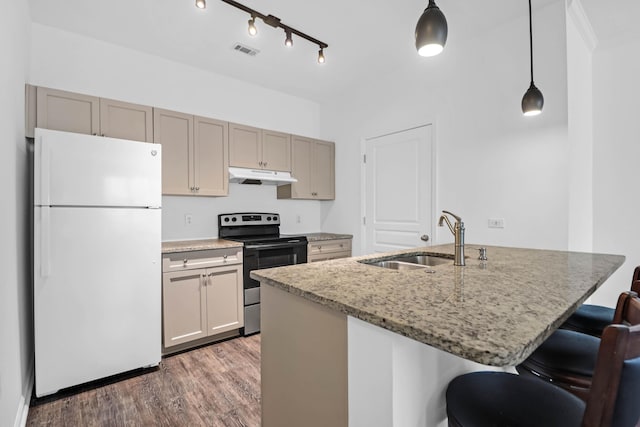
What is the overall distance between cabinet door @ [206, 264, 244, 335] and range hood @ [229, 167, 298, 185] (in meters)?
0.94

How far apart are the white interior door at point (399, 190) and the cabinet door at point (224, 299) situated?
1691mm

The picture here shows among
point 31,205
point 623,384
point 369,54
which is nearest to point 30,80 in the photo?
point 31,205

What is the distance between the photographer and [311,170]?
400cm

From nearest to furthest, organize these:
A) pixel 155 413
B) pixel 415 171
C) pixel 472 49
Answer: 1. pixel 155 413
2. pixel 472 49
3. pixel 415 171

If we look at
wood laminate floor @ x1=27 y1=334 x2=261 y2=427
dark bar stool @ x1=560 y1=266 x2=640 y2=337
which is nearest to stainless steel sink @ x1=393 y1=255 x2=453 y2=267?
dark bar stool @ x1=560 y1=266 x2=640 y2=337

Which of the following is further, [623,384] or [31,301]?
[31,301]

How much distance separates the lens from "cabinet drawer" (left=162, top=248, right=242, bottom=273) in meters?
2.59

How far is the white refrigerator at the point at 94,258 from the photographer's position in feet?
6.39

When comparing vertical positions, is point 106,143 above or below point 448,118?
below

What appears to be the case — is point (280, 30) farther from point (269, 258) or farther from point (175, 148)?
point (269, 258)

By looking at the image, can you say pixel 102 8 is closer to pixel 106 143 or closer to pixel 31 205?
pixel 106 143

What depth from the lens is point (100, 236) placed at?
2.12 m

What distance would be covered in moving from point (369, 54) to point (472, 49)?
0.96 metres

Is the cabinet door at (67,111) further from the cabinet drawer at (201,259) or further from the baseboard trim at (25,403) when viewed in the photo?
the baseboard trim at (25,403)
